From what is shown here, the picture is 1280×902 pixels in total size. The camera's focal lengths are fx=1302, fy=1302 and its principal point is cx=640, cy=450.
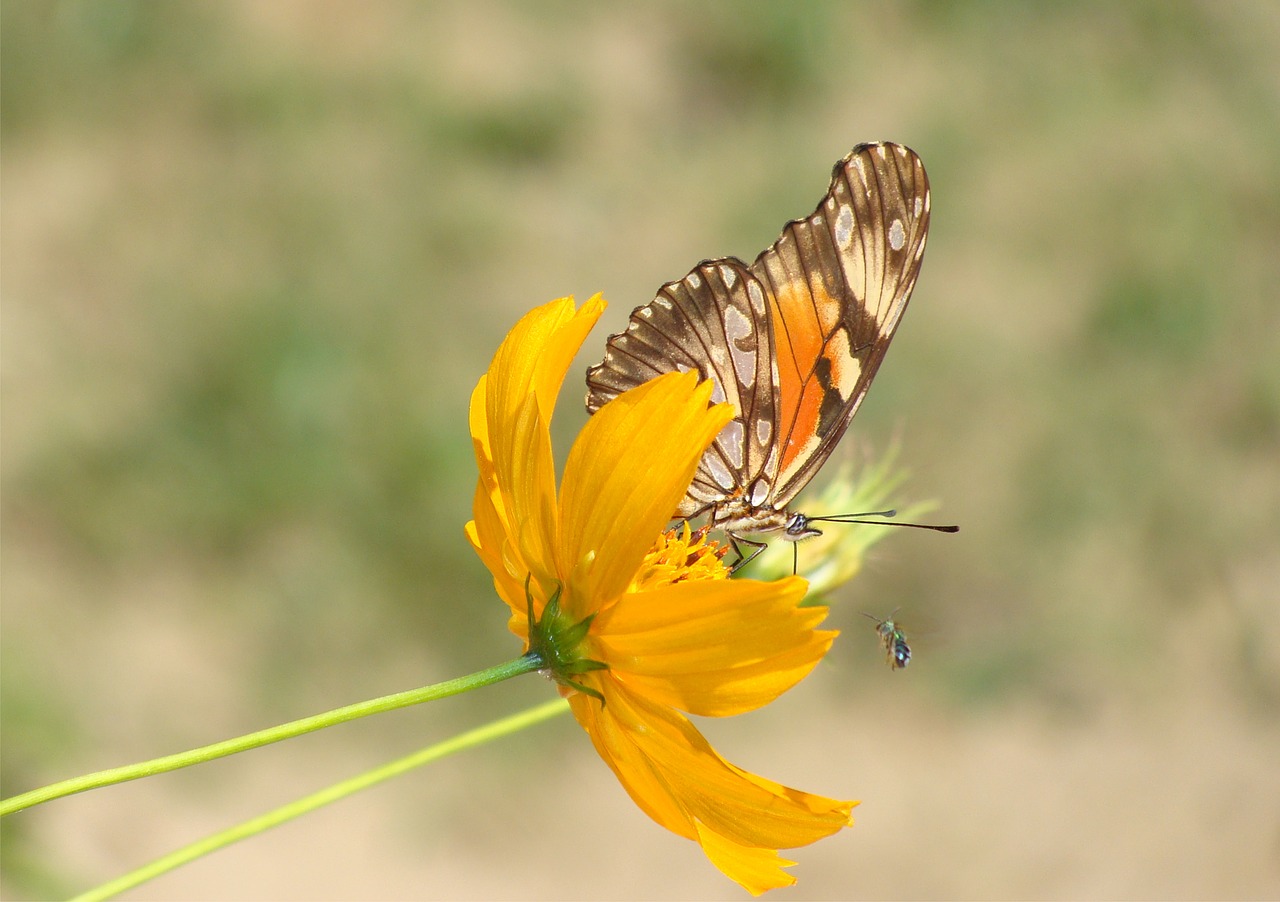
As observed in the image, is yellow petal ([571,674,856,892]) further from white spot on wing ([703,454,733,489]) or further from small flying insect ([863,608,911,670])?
small flying insect ([863,608,911,670])

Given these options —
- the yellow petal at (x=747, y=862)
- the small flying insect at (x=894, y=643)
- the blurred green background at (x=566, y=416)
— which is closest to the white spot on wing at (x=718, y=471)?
the small flying insect at (x=894, y=643)

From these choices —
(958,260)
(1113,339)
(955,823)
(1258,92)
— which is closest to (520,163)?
(958,260)

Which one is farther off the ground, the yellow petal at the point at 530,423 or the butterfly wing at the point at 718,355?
the butterfly wing at the point at 718,355

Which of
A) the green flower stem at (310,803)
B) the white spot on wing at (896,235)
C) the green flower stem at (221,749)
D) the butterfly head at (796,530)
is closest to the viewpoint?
the green flower stem at (221,749)

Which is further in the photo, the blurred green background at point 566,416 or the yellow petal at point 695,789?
the blurred green background at point 566,416

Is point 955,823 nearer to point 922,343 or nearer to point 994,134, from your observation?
point 922,343

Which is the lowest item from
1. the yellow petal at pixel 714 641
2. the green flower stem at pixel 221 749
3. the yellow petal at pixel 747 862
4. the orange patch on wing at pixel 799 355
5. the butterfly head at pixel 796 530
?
A: the yellow petal at pixel 747 862

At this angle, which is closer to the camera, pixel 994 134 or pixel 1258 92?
pixel 994 134

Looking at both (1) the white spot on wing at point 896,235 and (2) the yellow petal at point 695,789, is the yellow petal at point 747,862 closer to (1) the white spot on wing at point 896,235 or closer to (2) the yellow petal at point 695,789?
(2) the yellow petal at point 695,789
